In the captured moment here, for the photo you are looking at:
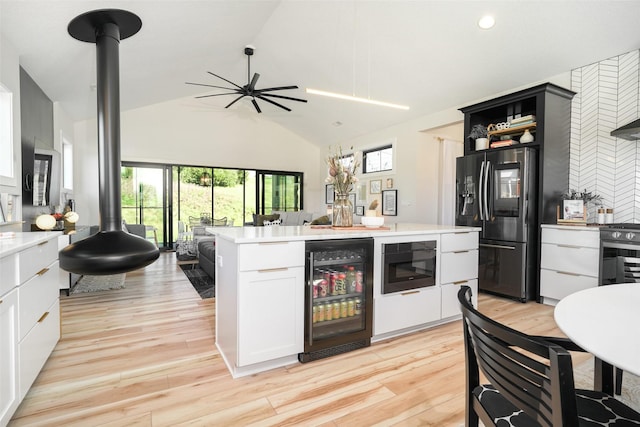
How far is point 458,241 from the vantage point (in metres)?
2.94

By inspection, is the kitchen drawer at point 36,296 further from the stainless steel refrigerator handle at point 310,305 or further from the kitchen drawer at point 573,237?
the kitchen drawer at point 573,237

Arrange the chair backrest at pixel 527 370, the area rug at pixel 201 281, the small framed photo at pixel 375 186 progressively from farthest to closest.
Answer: the small framed photo at pixel 375 186 → the area rug at pixel 201 281 → the chair backrest at pixel 527 370

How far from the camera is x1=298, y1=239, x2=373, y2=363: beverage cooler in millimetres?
2174

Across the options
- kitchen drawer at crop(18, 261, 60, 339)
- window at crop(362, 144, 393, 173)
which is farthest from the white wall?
kitchen drawer at crop(18, 261, 60, 339)

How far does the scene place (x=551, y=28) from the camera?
3266 millimetres

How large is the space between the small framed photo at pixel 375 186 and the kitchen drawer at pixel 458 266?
3.88 meters

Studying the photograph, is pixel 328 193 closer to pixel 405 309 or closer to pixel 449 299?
pixel 449 299

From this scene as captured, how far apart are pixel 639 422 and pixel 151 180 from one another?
824cm

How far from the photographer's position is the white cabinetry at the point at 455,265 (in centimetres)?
285

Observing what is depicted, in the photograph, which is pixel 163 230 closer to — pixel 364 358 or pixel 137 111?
pixel 137 111

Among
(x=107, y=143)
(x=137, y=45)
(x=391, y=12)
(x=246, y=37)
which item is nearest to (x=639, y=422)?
(x=107, y=143)

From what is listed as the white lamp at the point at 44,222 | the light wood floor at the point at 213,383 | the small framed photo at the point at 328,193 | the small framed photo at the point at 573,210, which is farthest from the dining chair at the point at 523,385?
the small framed photo at the point at 328,193

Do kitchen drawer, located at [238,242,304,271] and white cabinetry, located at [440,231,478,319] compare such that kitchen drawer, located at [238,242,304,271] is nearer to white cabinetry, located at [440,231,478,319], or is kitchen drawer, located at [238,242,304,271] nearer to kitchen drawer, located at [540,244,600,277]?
white cabinetry, located at [440,231,478,319]

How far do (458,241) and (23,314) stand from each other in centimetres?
314
